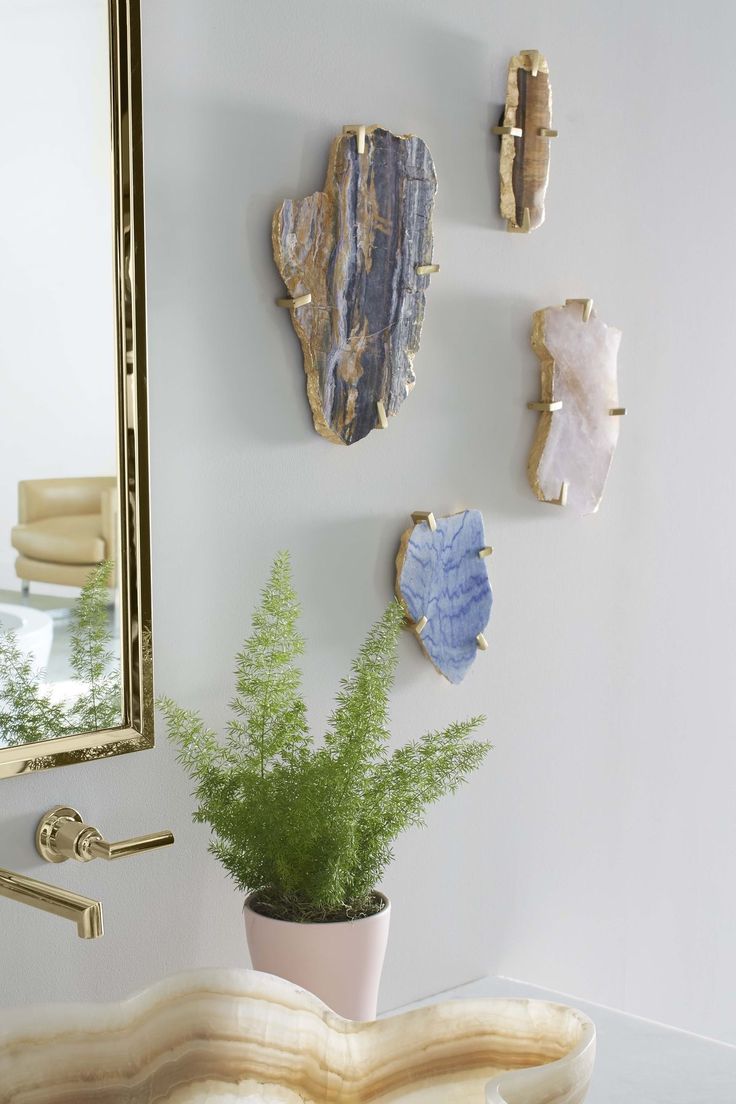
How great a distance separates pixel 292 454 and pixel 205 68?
1.22 feet

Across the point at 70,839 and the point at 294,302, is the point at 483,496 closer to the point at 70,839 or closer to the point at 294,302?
the point at 294,302

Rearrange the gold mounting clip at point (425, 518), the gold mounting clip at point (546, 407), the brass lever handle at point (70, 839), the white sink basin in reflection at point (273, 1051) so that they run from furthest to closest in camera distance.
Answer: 1. the gold mounting clip at point (546, 407)
2. the gold mounting clip at point (425, 518)
3. the brass lever handle at point (70, 839)
4. the white sink basin in reflection at point (273, 1051)

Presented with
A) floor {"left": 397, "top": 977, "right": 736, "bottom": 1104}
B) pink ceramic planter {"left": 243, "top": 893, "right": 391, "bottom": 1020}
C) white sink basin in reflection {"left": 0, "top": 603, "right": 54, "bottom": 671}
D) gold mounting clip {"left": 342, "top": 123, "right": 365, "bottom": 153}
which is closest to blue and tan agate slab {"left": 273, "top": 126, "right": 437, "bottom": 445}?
gold mounting clip {"left": 342, "top": 123, "right": 365, "bottom": 153}

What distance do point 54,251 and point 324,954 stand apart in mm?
633

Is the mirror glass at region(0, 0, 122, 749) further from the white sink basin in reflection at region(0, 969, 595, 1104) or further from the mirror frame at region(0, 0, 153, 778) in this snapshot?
the white sink basin in reflection at region(0, 969, 595, 1104)

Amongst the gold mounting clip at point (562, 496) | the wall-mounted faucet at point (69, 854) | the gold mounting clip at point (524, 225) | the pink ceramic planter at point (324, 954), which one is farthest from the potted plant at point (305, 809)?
the gold mounting clip at point (524, 225)

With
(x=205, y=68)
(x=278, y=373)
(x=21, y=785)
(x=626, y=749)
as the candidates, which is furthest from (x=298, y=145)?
(x=626, y=749)

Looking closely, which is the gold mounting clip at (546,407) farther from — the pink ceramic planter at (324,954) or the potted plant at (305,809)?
the pink ceramic planter at (324,954)

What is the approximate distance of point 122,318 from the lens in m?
1.05

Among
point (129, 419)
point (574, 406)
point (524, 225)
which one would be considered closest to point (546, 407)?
point (574, 406)

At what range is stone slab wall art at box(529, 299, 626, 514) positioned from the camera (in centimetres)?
149

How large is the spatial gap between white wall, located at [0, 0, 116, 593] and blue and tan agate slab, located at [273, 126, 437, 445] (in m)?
0.21

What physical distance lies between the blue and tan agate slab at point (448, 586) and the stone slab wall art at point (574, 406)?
0.48ft

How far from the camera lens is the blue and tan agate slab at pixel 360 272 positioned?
1.20 m
